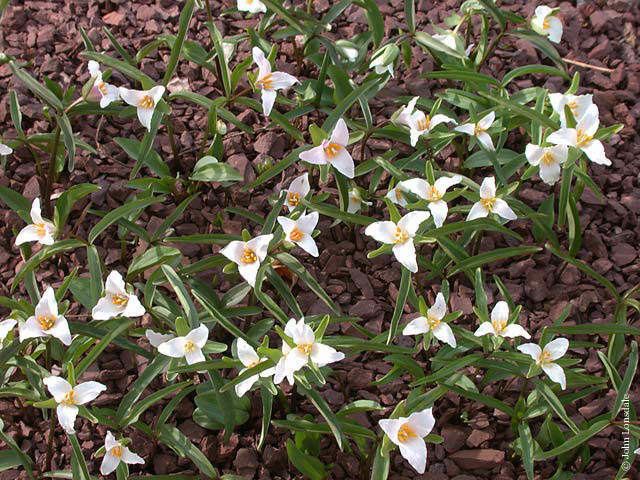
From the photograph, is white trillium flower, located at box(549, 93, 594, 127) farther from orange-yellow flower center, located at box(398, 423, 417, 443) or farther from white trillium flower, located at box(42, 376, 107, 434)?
white trillium flower, located at box(42, 376, 107, 434)

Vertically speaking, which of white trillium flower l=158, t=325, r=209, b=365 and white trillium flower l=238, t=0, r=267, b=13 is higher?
white trillium flower l=238, t=0, r=267, b=13

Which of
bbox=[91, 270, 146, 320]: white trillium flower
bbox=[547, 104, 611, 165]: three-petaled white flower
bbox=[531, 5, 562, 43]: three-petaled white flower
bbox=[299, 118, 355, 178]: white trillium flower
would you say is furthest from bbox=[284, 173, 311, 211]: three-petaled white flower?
bbox=[531, 5, 562, 43]: three-petaled white flower

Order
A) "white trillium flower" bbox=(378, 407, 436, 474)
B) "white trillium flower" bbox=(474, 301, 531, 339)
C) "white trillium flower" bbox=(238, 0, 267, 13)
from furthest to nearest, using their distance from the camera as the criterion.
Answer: "white trillium flower" bbox=(238, 0, 267, 13)
"white trillium flower" bbox=(474, 301, 531, 339)
"white trillium flower" bbox=(378, 407, 436, 474)

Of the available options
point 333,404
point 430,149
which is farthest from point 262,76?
point 333,404

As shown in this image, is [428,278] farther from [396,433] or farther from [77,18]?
[77,18]

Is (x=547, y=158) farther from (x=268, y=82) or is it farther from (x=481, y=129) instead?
(x=268, y=82)

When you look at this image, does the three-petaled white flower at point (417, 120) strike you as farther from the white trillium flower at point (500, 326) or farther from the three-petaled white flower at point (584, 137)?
the white trillium flower at point (500, 326)

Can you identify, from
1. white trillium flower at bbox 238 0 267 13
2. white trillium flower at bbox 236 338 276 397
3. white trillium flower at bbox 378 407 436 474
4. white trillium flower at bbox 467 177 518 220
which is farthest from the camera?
white trillium flower at bbox 238 0 267 13

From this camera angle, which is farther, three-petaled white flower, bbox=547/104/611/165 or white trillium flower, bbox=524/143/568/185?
white trillium flower, bbox=524/143/568/185
